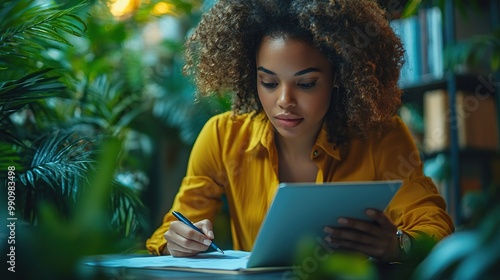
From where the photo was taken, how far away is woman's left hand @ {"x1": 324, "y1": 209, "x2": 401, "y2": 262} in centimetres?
102

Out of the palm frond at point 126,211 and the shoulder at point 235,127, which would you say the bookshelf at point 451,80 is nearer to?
the shoulder at point 235,127

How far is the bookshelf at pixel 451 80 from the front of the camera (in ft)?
8.62

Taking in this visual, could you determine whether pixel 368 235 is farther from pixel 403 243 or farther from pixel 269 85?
pixel 269 85

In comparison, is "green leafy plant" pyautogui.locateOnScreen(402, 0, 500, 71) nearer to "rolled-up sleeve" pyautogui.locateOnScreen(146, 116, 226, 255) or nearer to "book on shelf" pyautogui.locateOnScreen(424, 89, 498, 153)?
"book on shelf" pyautogui.locateOnScreen(424, 89, 498, 153)

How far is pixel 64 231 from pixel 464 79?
243 centimetres

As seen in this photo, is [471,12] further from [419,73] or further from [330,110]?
[330,110]

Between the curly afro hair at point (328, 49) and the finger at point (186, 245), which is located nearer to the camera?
the finger at point (186, 245)

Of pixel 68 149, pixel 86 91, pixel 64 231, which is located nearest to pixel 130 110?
pixel 86 91

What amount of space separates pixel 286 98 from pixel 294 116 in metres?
0.06

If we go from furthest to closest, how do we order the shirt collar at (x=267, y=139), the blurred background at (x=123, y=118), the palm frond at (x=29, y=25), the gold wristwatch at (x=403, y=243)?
the shirt collar at (x=267, y=139), the palm frond at (x=29, y=25), the gold wristwatch at (x=403, y=243), the blurred background at (x=123, y=118)

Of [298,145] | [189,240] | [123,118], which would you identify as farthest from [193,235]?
[123,118]

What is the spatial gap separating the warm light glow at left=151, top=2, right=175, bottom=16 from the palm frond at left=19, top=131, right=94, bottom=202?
1391 millimetres

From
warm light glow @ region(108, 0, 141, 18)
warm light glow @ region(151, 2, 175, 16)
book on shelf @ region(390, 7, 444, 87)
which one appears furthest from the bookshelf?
warm light glow @ region(108, 0, 141, 18)

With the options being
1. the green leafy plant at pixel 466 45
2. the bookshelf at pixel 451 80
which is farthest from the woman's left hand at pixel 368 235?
the bookshelf at pixel 451 80
